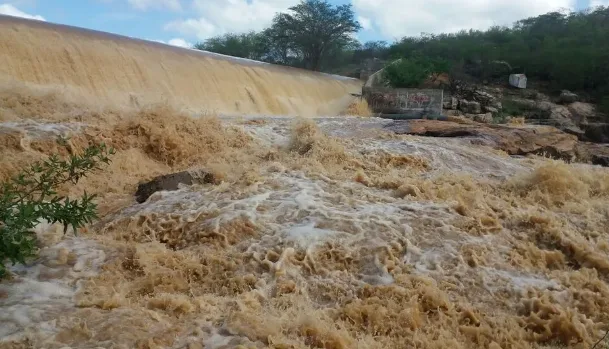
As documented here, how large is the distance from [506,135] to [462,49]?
14943 mm

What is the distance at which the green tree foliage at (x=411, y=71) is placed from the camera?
19.7m

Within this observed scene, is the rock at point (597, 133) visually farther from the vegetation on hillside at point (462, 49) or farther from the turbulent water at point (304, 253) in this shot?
the turbulent water at point (304, 253)

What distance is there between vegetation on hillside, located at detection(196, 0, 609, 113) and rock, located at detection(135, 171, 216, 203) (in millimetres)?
14619

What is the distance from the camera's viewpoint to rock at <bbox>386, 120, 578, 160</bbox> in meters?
9.21

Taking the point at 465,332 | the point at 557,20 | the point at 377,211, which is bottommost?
the point at 465,332

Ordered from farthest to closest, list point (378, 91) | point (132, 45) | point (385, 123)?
point (378, 91) → point (132, 45) → point (385, 123)

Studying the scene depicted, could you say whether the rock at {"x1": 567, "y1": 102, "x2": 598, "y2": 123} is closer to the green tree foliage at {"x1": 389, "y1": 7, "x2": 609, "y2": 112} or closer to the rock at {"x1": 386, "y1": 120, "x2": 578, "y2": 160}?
the green tree foliage at {"x1": 389, "y1": 7, "x2": 609, "y2": 112}

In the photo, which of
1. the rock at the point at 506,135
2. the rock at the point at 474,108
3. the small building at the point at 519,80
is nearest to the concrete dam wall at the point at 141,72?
the rock at the point at 506,135

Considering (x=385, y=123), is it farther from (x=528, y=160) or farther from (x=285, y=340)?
(x=285, y=340)

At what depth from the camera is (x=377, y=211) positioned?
17.1ft

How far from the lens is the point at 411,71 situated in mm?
19891

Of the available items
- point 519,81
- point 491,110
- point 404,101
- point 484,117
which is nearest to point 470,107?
point 491,110

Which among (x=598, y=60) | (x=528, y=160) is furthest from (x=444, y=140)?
(x=598, y=60)

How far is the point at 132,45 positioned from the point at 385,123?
17.7ft
